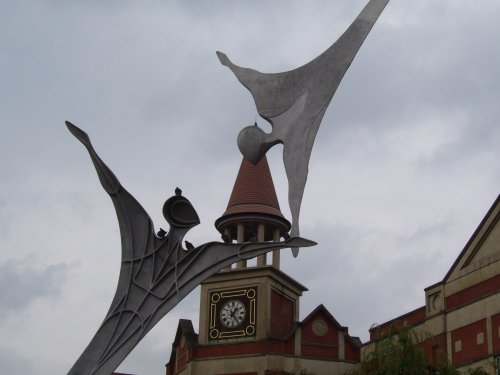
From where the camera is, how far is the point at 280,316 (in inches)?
1741

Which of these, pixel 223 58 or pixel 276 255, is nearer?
pixel 223 58

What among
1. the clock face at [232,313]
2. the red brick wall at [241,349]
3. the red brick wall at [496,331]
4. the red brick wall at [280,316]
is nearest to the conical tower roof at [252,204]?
the red brick wall at [280,316]

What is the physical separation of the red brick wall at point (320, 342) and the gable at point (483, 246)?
35.4ft

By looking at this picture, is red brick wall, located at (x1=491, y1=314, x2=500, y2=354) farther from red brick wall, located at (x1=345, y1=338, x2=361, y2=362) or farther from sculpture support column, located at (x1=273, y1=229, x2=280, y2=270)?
sculpture support column, located at (x1=273, y1=229, x2=280, y2=270)

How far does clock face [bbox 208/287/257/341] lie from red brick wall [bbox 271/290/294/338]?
845 mm

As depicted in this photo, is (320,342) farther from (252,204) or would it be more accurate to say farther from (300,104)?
(300,104)

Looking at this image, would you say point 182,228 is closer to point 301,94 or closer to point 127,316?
point 127,316

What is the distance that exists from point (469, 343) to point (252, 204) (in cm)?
1453

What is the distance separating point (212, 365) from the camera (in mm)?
43250

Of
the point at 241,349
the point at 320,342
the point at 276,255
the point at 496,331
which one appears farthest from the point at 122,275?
the point at 276,255

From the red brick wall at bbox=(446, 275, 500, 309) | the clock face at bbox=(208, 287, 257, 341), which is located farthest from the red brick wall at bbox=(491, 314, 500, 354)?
the clock face at bbox=(208, 287, 257, 341)

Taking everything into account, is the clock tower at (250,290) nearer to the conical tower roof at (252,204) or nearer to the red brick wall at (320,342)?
the conical tower roof at (252,204)

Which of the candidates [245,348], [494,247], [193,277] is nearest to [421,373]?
[193,277]

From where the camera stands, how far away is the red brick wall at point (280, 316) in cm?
4366
